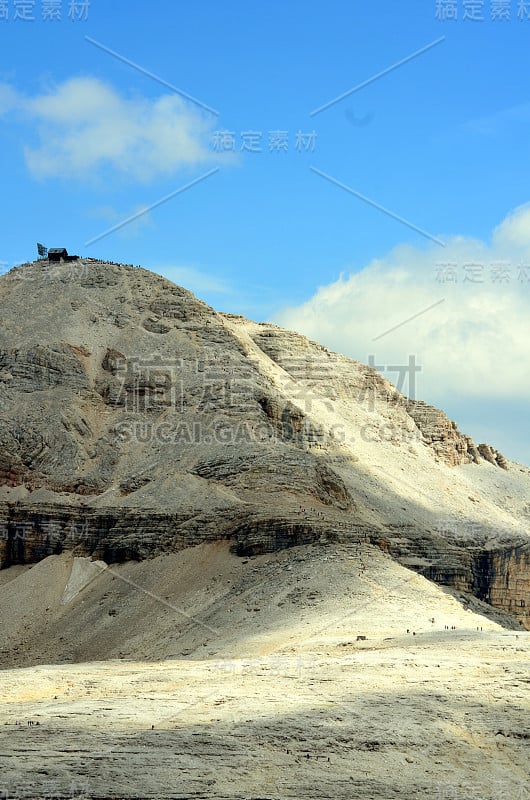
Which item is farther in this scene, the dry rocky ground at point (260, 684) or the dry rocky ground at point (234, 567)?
the dry rocky ground at point (234, 567)

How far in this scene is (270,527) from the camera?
6400 cm

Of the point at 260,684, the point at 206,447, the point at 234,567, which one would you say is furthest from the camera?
the point at 206,447

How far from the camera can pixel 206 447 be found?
249ft

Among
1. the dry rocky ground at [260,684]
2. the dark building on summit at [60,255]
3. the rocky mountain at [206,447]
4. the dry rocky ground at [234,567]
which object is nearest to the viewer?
the dry rocky ground at [260,684]

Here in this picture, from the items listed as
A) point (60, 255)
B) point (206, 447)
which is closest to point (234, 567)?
point (206, 447)

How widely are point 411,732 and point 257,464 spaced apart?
124 ft

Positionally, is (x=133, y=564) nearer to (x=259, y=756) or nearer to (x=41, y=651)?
(x=41, y=651)

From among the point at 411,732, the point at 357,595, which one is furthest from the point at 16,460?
the point at 411,732

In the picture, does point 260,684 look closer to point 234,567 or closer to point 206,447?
point 234,567

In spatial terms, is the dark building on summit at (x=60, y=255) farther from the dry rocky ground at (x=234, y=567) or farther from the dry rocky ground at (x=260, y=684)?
the dry rocky ground at (x=260, y=684)

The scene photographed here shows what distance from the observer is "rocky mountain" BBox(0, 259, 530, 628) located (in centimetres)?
6962

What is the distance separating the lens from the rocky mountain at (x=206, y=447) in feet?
228

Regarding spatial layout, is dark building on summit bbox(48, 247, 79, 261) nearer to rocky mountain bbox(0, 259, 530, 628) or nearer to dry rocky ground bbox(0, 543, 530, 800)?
rocky mountain bbox(0, 259, 530, 628)

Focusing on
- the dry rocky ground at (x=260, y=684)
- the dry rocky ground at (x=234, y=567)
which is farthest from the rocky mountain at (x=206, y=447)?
the dry rocky ground at (x=260, y=684)
